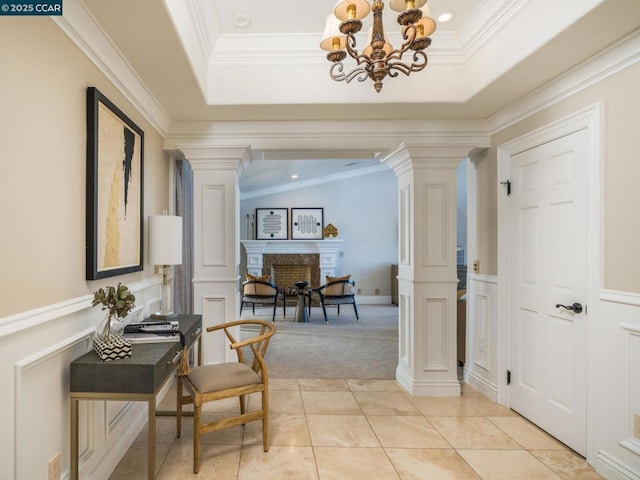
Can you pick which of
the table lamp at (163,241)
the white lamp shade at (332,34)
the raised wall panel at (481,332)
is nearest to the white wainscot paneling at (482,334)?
the raised wall panel at (481,332)

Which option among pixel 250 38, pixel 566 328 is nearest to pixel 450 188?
pixel 566 328

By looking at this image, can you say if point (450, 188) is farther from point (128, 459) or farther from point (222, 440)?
point (128, 459)

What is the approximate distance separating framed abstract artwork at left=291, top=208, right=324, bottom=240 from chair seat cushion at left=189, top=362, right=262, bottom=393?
6.62 meters

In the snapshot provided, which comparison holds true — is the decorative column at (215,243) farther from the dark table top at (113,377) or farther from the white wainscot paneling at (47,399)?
the dark table top at (113,377)

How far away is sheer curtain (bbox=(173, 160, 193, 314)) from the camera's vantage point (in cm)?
359

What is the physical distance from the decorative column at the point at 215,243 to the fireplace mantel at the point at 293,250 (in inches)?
213

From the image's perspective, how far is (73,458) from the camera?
5.59ft

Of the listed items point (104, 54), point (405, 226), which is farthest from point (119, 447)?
point (405, 226)

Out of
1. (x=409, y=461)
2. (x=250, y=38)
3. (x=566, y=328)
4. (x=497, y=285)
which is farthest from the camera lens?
(x=497, y=285)

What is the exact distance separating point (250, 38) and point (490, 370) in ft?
10.9

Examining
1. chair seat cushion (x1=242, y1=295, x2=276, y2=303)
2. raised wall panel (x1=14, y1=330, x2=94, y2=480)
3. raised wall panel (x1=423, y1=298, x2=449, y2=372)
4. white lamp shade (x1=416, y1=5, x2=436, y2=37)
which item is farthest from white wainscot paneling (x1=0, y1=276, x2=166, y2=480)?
chair seat cushion (x1=242, y1=295, x2=276, y2=303)

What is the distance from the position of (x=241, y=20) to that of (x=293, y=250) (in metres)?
6.58

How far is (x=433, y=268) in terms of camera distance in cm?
336

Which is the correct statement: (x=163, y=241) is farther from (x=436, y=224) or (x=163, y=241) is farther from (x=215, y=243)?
(x=436, y=224)
